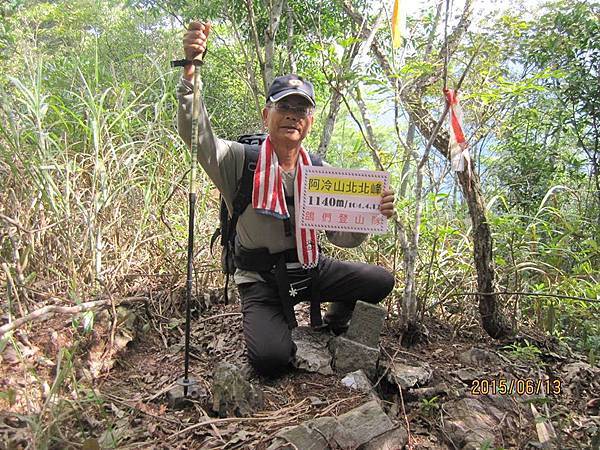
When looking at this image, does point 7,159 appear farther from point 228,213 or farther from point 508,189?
point 508,189

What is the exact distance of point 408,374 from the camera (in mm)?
2150

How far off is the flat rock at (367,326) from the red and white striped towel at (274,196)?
0.37 m

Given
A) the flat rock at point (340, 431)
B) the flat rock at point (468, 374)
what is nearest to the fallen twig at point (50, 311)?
the flat rock at point (340, 431)

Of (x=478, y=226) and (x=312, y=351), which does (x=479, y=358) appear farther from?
(x=312, y=351)

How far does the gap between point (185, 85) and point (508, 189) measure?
4.48 meters

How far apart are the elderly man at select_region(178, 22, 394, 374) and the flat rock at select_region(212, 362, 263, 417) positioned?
288 mm

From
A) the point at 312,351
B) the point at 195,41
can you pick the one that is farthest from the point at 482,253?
the point at 195,41

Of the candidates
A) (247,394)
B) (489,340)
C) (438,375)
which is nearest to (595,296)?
(489,340)

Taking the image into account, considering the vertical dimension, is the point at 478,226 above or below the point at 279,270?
above

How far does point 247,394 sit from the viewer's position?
187 centimetres

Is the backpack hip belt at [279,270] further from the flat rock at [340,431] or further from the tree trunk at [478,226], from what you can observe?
the tree trunk at [478,226]

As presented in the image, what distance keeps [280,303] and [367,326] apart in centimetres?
52

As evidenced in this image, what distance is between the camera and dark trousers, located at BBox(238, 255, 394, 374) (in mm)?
2182
